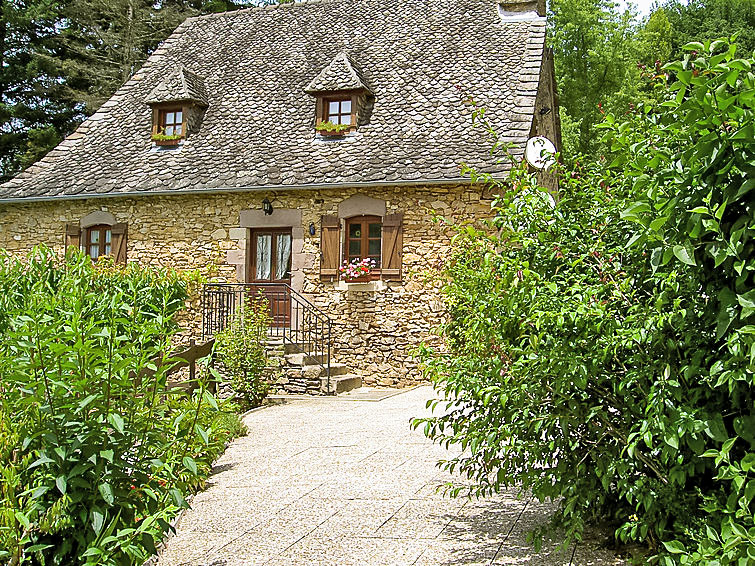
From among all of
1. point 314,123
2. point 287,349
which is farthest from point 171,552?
point 314,123

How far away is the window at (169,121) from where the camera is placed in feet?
50.8

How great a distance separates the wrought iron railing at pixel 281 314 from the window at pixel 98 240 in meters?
2.61

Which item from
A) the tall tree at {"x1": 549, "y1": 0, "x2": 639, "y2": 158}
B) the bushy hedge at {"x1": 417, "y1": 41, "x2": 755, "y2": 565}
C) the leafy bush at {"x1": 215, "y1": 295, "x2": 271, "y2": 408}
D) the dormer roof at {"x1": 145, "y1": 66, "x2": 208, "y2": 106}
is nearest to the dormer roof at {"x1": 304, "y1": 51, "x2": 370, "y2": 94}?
the dormer roof at {"x1": 145, "y1": 66, "x2": 208, "y2": 106}

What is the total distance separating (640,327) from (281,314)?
11.2 metres

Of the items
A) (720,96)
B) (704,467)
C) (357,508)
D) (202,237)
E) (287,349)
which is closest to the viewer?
(720,96)

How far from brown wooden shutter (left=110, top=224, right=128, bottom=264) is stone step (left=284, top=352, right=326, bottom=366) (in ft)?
15.3

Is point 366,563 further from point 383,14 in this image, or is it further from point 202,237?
point 383,14

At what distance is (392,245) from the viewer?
511 inches

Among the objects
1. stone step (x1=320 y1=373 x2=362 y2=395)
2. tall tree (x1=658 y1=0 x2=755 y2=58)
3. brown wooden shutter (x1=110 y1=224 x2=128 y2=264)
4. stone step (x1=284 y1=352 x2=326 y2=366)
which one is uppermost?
tall tree (x1=658 y1=0 x2=755 y2=58)

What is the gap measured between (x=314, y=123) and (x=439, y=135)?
8.84ft

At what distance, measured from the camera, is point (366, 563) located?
3.98 meters

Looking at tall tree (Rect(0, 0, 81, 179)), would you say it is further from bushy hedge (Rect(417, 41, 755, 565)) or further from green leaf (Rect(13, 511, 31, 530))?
green leaf (Rect(13, 511, 31, 530))

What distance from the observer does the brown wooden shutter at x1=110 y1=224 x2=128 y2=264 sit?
578 inches

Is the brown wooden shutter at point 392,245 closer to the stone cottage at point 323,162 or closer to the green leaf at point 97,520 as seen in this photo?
the stone cottage at point 323,162
